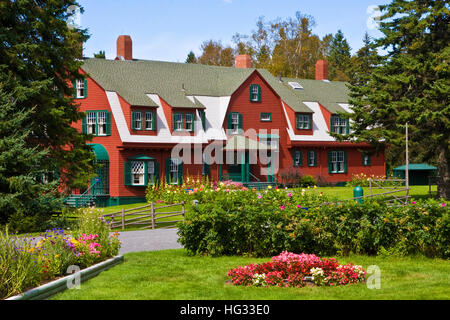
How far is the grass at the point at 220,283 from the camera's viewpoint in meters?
9.53

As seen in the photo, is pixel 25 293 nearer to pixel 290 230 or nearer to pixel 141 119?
pixel 290 230

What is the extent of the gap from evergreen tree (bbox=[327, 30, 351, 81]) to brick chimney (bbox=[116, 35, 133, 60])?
37931mm

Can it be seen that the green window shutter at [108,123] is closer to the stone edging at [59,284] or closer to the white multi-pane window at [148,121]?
the white multi-pane window at [148,121]

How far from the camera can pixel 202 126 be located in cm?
4016

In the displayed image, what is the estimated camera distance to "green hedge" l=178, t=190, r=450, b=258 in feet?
44.0

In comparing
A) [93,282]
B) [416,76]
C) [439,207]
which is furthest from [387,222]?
[416,76]

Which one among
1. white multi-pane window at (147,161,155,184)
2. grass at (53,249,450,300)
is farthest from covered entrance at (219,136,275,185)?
grass at (53,249,450,300)


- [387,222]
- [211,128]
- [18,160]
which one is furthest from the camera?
[211,128]

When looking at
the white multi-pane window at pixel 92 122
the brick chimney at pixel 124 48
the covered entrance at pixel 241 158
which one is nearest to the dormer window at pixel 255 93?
the covered entrance at pixel 241 158

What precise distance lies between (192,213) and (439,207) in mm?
5987

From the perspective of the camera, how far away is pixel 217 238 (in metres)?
14.1

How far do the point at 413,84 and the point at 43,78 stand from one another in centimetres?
1864

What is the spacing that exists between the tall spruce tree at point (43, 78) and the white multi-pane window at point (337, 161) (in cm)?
2820

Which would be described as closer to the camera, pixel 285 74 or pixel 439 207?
pixel 439 207
